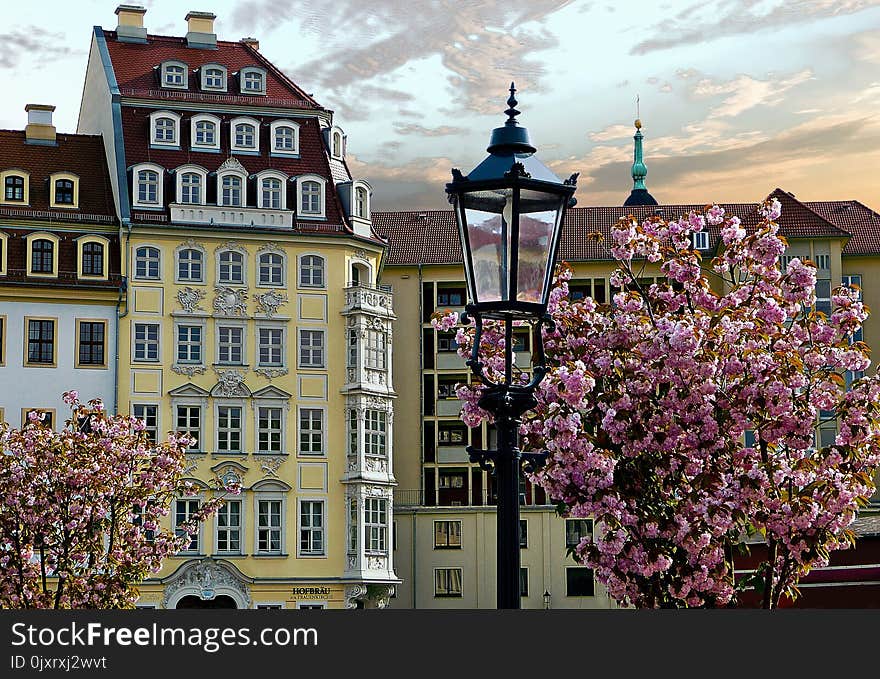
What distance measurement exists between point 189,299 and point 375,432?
28.1 feet

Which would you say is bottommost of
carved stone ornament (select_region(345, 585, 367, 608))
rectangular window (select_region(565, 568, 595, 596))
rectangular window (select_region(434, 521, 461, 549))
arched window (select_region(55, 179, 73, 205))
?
rectangular window (select_region(565, 568, 595, 596))

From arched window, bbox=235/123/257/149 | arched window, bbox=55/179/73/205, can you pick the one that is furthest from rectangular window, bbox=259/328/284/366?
arched window, bbox=55/179/73/205

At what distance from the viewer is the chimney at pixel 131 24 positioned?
2704 inches

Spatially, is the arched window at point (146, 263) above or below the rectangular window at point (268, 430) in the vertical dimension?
above

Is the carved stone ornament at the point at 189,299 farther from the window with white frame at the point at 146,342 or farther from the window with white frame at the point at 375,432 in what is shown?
the window with white frame at the point at 375,432

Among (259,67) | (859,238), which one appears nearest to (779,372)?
(259,67)

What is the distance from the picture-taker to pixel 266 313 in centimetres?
6381

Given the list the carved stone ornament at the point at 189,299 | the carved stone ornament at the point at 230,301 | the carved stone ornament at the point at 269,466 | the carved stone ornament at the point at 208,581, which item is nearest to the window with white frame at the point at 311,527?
the carved stone ornament at the point at 269,466

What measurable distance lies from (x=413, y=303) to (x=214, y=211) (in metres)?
15.5

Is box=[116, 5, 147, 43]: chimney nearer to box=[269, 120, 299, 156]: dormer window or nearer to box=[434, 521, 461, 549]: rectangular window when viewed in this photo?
box=[269, 120, 299, 156]: dormer window

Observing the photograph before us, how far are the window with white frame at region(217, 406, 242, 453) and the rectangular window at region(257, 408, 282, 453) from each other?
0.74 meters

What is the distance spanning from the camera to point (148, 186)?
209ft

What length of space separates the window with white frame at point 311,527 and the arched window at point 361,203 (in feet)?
38.6

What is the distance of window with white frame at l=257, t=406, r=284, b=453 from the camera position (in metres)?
62.9
